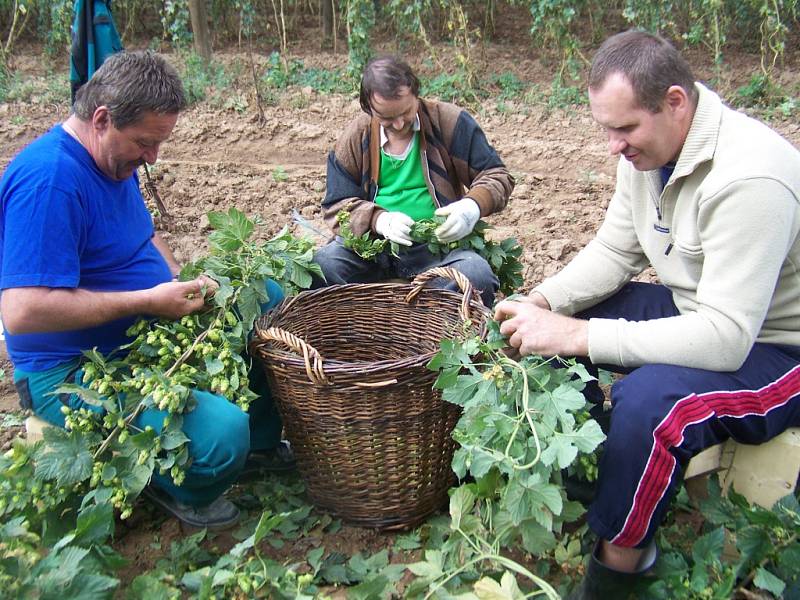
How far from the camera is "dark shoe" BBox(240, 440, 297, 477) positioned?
2549 millimetres

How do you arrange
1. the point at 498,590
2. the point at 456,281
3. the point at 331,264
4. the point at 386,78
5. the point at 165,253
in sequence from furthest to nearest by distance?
1. the point at 331,264
2. the point at 386,78
3. the point at 165,253
4. the point at 456,281
5. the point at 498,590

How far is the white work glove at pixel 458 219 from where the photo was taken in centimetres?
283

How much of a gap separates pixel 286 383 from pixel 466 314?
21.9 inches

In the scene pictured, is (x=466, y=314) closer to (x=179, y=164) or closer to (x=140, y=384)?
(x=140, y=384)

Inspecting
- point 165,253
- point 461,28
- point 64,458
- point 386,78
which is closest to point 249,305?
point 165,253

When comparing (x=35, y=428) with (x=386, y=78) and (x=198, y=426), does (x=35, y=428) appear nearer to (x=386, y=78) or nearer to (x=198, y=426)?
(x=198, y=426)

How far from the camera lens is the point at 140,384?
201cm

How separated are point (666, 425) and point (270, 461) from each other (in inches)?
54.8

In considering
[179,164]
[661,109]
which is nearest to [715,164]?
[661,109]

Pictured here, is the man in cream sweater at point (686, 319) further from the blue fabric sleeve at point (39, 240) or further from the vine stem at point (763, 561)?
the blue fabric sleeve at point (39, 240)

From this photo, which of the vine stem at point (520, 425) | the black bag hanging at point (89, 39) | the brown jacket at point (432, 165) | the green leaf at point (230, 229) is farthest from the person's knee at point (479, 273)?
the black bag hanging at point (89, 39)

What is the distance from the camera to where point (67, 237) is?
2.00 metres

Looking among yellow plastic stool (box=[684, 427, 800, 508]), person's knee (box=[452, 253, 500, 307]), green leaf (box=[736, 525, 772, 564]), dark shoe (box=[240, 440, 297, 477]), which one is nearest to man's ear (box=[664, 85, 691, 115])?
yellow plastic stool (box=[684, 427, 800, 508])

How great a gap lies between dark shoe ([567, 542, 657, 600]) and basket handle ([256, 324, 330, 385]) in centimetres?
80
